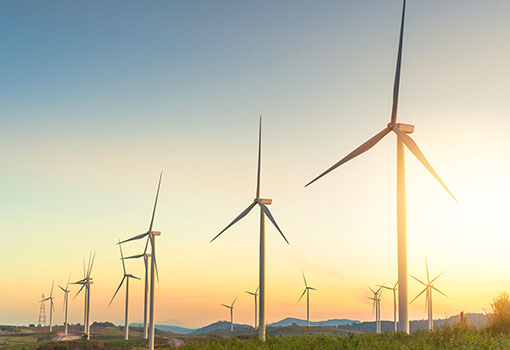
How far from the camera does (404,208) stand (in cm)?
4638

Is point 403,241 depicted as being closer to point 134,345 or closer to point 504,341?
point 504,341

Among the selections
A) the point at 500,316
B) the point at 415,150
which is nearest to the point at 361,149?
the point at 415,150

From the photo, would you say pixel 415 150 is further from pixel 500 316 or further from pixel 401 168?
pixel 500 316

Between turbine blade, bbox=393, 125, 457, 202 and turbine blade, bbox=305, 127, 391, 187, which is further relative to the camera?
turbine blade, bbox=305, 127, 391, 187

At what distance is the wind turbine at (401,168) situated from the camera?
45.0m

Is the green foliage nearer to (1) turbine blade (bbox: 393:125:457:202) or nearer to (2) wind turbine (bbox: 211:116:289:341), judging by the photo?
(1) turbine blade (bbox: 393:125:457:202)

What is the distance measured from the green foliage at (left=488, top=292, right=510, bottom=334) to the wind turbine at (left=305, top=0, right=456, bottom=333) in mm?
6706

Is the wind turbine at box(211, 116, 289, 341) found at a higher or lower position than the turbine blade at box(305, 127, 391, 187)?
lower

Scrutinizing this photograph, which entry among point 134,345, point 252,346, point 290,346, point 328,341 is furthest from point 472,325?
point 134,345

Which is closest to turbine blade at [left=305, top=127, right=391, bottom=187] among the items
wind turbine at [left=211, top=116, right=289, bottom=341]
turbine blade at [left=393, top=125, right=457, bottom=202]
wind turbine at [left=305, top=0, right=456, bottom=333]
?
wind turbine at [left=305, top=0, right=456, bottom=333]

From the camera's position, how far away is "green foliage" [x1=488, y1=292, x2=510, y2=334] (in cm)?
4491

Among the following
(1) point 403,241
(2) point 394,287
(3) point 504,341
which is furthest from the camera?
(2) point 394,287

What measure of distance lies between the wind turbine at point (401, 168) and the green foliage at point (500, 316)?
6.71 m

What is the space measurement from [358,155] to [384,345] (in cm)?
1910
